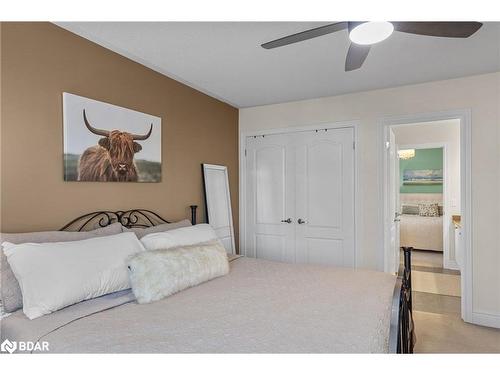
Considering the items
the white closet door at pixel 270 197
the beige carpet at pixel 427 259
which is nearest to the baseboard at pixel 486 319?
the white closet door at pixel 270 197

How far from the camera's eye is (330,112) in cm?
371

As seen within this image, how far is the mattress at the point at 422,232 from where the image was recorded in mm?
6121

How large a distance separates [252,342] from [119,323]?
0.68 m

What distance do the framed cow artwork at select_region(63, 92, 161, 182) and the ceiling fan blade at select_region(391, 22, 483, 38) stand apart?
206 centimetres

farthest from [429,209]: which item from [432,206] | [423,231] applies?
[423,231]

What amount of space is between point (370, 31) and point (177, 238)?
1880 mm

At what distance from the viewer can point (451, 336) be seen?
2754 mm

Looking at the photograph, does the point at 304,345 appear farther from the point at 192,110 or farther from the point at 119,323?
the point at 192,110

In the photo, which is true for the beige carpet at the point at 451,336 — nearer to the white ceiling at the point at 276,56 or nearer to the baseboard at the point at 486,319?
the baseboard at the point at 486,319

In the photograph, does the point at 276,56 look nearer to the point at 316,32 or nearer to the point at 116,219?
the point at 316,32

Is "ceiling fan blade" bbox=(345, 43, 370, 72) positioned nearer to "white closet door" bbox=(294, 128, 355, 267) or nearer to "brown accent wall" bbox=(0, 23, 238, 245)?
"white closet door" bbox=(294, 128, 355, 267)

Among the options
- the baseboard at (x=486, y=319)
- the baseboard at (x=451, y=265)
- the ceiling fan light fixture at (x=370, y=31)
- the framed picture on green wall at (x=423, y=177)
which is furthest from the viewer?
the framed picture on green wall at (x=423, y=177)

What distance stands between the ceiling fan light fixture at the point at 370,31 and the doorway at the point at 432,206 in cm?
182
